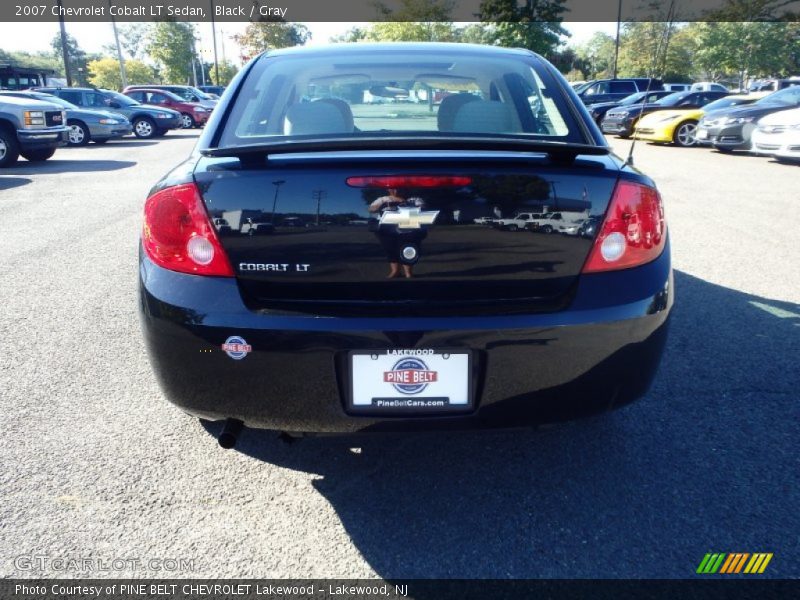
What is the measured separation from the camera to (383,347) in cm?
193

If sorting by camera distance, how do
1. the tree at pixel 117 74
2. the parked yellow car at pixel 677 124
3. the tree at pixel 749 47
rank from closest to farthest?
1. the parked yellow car at pixel 677 124
2. the tree at pixel 749 47
3. the tree at pixel 117 74

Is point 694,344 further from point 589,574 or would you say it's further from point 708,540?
point 589,574

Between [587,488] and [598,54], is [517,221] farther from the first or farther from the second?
[598,54]

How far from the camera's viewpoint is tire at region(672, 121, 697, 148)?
52.6ft

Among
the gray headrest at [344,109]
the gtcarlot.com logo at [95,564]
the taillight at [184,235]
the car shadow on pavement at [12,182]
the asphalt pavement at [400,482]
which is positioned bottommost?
the car shadow on pavement at [12,182]

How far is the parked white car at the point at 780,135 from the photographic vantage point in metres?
11.4

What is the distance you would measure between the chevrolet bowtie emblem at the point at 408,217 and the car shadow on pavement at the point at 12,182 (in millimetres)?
10068

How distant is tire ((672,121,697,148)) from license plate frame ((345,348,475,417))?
1623 centimetres

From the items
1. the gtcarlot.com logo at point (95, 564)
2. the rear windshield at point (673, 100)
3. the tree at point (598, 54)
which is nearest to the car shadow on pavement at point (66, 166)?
the gtcarlot.com logo at point (95, 564)

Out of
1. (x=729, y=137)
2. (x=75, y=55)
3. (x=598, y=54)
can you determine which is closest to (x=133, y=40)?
(x=75, y=55)

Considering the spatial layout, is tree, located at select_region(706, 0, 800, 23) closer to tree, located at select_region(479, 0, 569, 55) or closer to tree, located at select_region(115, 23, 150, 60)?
tree, located at select_region(479, 0, 569, 55)

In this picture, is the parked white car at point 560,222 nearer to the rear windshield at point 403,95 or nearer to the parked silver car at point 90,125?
the rear windshield at point 403,95

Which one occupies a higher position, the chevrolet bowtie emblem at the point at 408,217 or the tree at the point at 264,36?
the tree at the point at 264,36

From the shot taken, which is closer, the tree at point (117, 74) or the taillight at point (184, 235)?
the taillight at point (184, 235)
